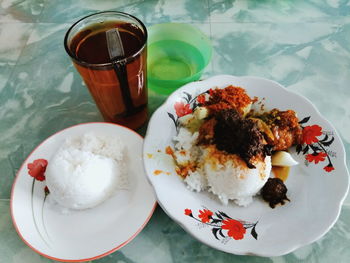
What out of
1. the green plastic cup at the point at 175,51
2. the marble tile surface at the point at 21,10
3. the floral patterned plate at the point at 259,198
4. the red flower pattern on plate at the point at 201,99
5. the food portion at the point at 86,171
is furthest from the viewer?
the marble tile surface at the point at 21,10

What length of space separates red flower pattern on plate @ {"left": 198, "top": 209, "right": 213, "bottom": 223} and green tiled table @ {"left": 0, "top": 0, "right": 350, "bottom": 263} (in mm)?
124

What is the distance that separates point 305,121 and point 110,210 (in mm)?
612

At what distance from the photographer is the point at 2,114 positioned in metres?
1.13

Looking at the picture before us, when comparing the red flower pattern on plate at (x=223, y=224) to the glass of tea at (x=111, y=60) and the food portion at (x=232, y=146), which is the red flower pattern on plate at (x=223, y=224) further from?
the glass of tea at (x=111, y=60)

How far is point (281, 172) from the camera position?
86 cm

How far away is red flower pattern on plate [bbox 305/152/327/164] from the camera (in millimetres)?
831

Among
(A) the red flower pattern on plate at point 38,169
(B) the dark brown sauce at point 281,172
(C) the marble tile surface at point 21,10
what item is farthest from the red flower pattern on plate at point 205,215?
(C) the marble tile surface at point 21,10

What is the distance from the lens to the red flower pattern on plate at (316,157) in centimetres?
83

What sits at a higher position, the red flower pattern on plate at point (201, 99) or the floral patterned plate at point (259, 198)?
the red flower pattern on plate at point (201, 99)

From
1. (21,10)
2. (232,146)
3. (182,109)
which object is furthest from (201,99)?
(21,10)

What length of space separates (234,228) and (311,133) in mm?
365

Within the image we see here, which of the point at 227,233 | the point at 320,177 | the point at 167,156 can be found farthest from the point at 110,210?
the point at 320,177

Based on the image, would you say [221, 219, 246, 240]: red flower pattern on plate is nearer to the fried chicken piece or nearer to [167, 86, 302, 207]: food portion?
[167, 86, 302, 207]: food portion

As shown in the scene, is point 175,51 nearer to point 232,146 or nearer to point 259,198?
point 232,146
